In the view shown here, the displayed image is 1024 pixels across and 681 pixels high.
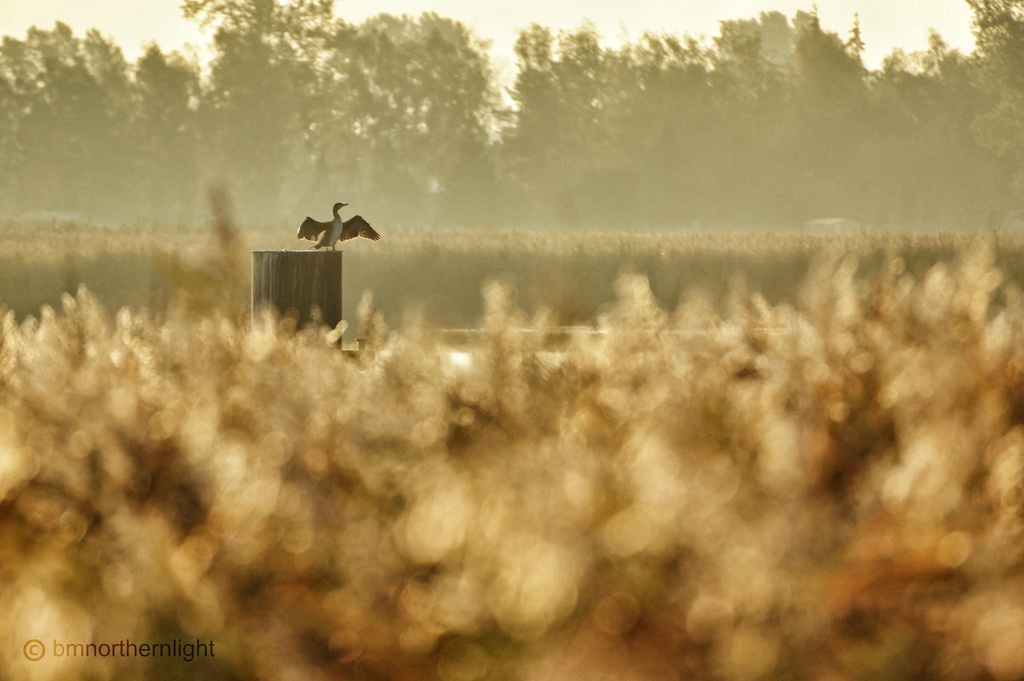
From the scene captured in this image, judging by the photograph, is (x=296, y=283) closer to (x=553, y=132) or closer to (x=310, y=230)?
(x=310, y=230)

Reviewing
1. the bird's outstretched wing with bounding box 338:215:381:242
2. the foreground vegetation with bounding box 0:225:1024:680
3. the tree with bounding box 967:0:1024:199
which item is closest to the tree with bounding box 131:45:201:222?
the tree with bounding box 967:0:1024:199

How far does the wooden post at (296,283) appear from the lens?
6.06 meters

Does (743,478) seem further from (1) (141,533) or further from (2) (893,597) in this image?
(1) (141,533)

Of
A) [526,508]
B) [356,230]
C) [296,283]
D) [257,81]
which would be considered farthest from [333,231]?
[257,81]

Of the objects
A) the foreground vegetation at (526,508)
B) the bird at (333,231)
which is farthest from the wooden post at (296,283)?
the foreground vegetation at (526,508)

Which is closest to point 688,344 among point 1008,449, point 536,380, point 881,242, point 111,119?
point 536,380

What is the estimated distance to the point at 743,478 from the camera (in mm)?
2598

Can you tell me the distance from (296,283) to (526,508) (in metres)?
3.96

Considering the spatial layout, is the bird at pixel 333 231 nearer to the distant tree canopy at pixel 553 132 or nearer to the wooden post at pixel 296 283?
the wooden post at pixel 296 283

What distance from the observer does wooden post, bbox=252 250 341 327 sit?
606 cm

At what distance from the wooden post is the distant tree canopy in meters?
49.8

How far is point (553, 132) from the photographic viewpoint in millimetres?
57094

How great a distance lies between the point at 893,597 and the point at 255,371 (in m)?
1.36

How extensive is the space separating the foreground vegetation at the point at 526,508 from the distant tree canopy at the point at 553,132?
5306 cm
